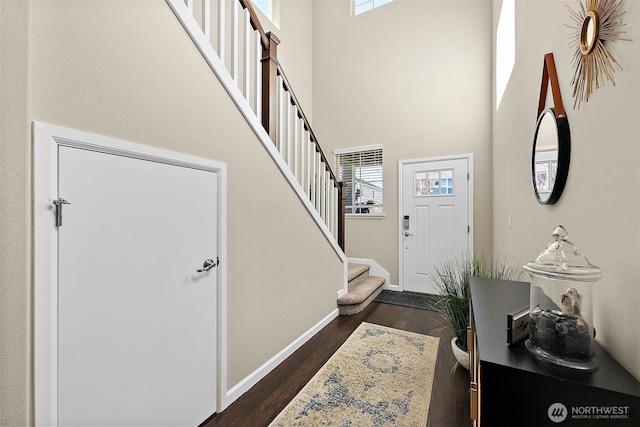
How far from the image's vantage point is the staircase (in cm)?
324

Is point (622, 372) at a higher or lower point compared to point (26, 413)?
higher

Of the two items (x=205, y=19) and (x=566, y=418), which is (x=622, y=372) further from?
(x=205, y=19)

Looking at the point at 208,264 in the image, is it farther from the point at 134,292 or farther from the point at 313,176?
the point at 313,176

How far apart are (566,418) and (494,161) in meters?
3.40

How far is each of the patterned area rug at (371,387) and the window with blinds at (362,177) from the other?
2319mm

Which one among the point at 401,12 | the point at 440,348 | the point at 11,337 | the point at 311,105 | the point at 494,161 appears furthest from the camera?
the point at 311,105

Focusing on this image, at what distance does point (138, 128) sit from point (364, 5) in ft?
15.8

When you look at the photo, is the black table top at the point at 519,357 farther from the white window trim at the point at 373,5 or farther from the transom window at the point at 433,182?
the white window trim at the point at 373,5

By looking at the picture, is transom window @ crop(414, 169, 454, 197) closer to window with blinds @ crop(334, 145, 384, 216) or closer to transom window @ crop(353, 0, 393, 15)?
window with blinds @ crop(334, 145, 384, 216)

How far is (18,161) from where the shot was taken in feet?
3.03

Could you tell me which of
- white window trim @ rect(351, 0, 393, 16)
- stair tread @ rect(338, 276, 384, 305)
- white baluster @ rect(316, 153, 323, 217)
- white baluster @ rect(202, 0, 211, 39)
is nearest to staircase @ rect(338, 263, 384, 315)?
stair tread @ rect(338, 276, 384, 305)

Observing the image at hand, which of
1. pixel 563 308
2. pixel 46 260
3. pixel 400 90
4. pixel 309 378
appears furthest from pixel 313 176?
pixel 400 90

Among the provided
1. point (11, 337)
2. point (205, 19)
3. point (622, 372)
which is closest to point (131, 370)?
point (11, 337)

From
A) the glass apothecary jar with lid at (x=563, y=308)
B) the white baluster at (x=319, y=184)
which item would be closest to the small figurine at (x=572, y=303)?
the glass apothecary jar with lid at (x=563, y=308)
